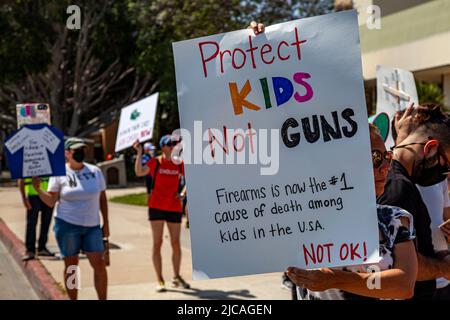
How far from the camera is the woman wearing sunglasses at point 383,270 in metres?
2.45


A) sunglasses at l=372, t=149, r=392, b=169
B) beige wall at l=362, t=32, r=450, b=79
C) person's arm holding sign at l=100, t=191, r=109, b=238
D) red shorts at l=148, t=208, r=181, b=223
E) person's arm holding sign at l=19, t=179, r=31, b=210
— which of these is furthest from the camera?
beige wall at l=362, t=32, r=450, b=79

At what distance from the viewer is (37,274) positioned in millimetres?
8250

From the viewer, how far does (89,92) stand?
1232 inches

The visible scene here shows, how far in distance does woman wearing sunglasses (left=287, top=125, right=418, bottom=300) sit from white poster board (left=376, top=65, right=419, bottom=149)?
2434 millimetres

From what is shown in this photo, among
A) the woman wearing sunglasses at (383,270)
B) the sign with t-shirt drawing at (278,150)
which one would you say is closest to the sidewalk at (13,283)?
the sign with t-shirt drawing at (278,150)

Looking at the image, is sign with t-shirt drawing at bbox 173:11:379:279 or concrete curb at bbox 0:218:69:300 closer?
sign with t-shirt drawing at bbox 173:11:379:279

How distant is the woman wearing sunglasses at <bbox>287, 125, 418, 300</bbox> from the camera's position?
245 centimetres

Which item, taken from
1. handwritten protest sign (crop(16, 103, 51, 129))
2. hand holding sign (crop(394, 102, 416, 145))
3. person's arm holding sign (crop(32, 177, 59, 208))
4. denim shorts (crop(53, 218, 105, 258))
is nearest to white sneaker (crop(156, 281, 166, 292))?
denim shorts (crop(53, 218, 105, 258))

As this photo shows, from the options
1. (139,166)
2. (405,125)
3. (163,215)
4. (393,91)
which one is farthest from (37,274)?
(405,125)

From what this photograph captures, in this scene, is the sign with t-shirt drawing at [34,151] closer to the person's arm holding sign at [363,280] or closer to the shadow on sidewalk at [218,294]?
the shadow on sidewalk at [218,294]

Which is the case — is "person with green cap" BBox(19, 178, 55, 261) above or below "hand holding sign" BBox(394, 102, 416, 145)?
below

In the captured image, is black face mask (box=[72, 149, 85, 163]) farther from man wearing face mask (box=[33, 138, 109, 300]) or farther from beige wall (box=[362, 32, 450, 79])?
beige wall (box=[362, 32, 450, 79])

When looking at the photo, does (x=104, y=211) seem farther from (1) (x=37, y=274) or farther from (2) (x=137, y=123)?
(1) (x=37, y=274)
